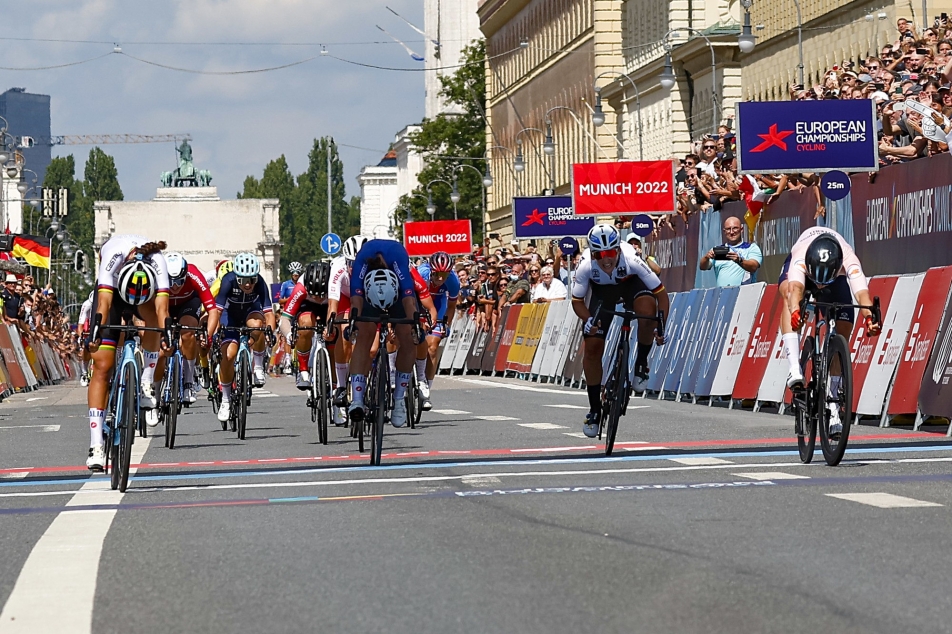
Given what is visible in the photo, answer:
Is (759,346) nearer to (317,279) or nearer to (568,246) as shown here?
(317,279)

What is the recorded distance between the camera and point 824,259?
13242mm

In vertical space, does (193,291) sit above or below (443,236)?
below

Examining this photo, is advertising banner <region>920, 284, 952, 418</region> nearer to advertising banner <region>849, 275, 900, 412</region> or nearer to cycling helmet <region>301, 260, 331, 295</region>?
advertising banner <region>849, 275, 900, 412</region>

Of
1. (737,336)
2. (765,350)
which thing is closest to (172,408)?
(765,350)

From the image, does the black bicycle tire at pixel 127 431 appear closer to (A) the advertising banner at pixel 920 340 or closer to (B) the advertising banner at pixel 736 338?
(A) the advertising banner at pixel 920 340

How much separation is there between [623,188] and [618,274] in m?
24.4

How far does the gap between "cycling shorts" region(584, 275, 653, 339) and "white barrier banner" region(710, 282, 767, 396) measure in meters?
7.92

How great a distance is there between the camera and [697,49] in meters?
62.7

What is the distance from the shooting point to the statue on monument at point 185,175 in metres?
157

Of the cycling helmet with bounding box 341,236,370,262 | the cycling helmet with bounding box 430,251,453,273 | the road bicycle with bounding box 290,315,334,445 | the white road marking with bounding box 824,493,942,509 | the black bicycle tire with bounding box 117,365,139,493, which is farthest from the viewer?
the cycling helmet with bounding box 430,251,453,273

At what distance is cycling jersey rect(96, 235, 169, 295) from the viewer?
13406 millimetres

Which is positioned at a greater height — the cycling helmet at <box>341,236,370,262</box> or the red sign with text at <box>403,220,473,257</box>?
the red sign with text at <box>403,220,473,257</box>

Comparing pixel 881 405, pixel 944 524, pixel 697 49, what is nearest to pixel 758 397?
pixel 881 405

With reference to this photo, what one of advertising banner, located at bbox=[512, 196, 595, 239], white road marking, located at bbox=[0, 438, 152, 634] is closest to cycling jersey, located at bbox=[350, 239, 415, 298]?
white road marking, located at bbox=[0, 438, 152, 634]
